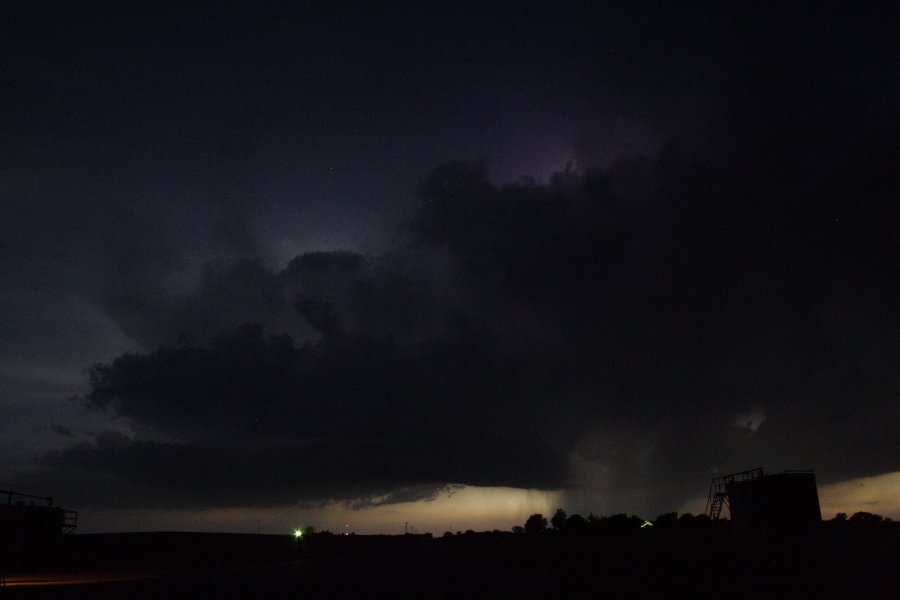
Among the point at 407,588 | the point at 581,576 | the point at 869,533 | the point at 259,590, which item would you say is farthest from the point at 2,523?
the point at 869,533

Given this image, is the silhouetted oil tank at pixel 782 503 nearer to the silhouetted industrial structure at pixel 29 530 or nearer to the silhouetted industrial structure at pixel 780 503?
the silhouetted industrial structure at pixel 780 503

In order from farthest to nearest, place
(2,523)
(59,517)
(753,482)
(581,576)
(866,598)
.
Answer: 1. (59,517)
2. (2,523)
3. (753,482)
4. (581,576)
5. (866,598)

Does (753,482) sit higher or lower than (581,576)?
higher

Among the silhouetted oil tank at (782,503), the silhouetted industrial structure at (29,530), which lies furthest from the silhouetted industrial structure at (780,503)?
the silhouetted industrial structure at (29,530)

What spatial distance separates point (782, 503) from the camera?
6222 cm

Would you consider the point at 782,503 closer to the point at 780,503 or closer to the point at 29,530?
the point at 780,503

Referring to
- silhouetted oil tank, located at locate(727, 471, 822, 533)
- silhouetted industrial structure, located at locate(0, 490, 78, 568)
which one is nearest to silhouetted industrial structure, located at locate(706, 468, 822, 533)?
silhouetted oil tank, located at locate(727, 471, 822, 533)

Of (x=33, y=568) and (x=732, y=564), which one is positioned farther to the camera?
(x=33, y=568)

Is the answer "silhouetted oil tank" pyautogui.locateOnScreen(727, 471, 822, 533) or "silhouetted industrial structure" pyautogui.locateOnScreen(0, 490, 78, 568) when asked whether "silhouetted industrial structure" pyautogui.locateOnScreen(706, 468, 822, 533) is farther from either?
"silhouetted industrial structure" pyautogui.locateOnScreen(0, 490, 78, 568)

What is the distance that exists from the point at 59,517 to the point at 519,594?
275 ft

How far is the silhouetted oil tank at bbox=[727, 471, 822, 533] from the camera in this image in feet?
200

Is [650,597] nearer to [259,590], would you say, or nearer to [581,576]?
[581,576]

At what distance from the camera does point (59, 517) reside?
92000mm

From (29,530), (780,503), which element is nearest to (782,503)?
(780,503)
